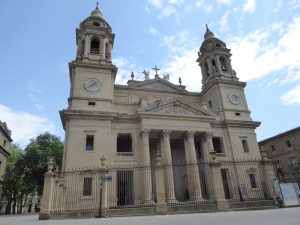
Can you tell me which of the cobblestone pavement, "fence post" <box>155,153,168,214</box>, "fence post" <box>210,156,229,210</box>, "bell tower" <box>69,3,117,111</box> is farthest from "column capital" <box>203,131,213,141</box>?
the cobblestone pavement

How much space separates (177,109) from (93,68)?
9760 mm

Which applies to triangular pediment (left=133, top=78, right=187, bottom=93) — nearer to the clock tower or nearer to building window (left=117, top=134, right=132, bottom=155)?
the clock tower

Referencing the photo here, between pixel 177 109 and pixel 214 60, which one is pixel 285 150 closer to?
pixel 214 60

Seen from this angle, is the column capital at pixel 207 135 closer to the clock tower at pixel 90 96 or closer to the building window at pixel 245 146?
the building window at pixel 245 146

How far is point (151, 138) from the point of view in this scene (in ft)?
81.5

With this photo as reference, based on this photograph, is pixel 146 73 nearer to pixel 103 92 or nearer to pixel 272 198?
pixel 103 92

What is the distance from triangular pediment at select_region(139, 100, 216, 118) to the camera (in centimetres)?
2319

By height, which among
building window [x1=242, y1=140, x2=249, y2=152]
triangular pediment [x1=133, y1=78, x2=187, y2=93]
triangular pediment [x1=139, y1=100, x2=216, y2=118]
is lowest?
building window [x1=242, y1=140, x2=249, y2=152]

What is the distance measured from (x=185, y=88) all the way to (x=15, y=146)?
35.9 m

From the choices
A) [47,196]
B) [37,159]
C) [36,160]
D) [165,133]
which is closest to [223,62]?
[165,133]

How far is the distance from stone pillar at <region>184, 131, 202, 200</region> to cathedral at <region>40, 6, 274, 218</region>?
0.09 m

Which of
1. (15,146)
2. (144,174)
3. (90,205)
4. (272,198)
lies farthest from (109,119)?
(15,146)

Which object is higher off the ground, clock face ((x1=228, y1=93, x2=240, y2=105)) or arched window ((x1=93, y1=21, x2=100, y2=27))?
arched window ((x1=93, y1=21, x2=100, y2=27))

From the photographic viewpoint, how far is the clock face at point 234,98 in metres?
28.2
